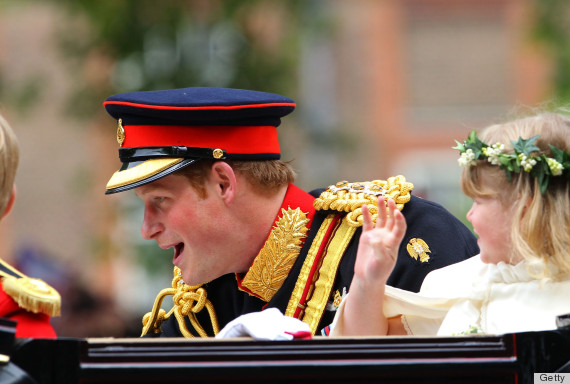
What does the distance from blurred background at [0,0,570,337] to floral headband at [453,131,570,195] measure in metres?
5.21

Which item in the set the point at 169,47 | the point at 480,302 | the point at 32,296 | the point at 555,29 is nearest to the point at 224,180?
the point at 480,302

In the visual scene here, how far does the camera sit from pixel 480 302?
9.32 feet

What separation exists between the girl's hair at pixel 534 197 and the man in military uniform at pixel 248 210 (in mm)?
516

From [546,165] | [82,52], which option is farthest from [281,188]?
[82,52]

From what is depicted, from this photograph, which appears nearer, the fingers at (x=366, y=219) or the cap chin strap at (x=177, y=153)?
the fingers at (x=366, y=219)

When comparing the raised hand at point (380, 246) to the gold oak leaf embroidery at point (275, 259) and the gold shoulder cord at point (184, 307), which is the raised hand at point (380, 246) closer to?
the gold oak leaf embroidery at point (275, 259)

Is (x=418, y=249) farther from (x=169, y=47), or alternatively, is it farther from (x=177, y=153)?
(x=169, y=47)

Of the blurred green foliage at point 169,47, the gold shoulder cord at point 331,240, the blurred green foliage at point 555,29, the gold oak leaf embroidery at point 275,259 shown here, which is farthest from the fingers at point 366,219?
the blurred green foliage at point 555,29

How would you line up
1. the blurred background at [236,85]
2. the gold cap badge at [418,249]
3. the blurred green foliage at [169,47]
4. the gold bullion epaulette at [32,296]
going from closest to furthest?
the gold bullion epaulette at [32,296] < the gold cap badge at [418,249] < the blurred green foliage at [169,47] < the blurred background at [236,85]

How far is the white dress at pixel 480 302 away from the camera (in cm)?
272

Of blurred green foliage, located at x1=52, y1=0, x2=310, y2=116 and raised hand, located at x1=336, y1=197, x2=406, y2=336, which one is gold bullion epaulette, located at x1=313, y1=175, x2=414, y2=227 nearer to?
raised hand, located at x1=336, y1=197, x2=406, y2=336

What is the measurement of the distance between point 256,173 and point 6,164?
1.15 metres

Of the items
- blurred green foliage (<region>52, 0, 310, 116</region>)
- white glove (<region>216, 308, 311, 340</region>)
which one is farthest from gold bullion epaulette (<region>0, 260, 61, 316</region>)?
blurred green foliage (<region>52, 0, 310, 116</region>)

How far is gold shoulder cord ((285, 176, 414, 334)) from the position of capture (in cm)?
331
